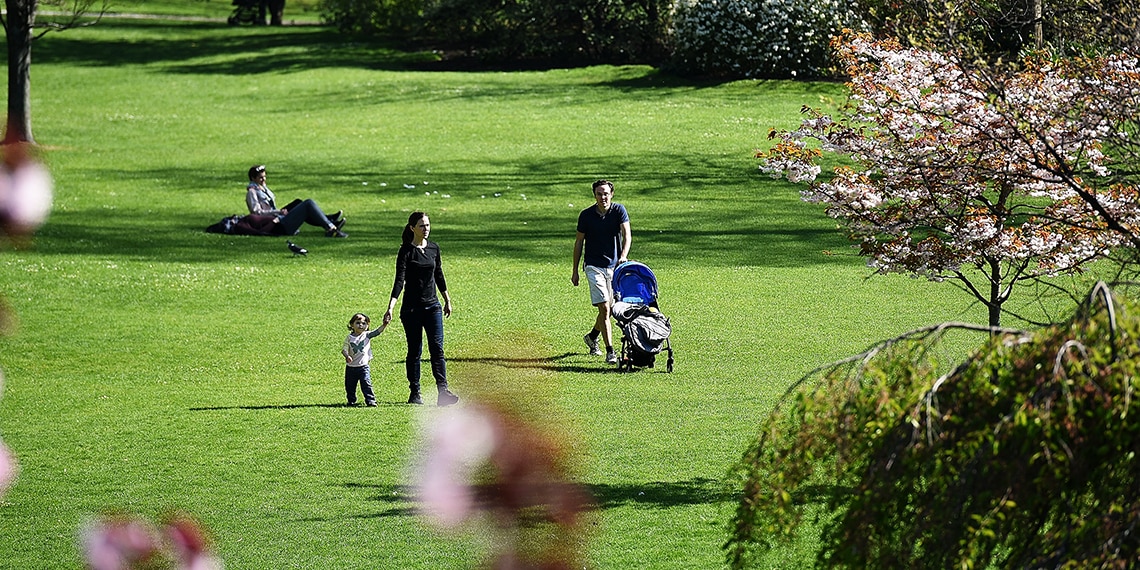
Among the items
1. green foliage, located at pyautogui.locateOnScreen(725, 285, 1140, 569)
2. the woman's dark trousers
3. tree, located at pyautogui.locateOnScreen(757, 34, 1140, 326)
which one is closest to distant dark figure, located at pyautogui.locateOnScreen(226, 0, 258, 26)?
the woman's dark trousers

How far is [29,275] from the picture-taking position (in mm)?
17875

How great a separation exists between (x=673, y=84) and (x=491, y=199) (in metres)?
14.4

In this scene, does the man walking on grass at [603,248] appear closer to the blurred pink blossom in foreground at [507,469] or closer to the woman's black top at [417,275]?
the woman's black top at [417,275]

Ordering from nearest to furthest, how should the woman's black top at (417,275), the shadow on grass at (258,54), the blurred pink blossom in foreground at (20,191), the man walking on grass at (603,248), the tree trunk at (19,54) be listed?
the blurred pink blossom in foreground at (20,191), the woman's black top at (417,275), the man walking on grass at (603,248), the tree trunk at (19,54), the shadow on grass at (258,54)

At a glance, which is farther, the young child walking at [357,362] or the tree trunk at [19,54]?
the tree trunk at [19,54]

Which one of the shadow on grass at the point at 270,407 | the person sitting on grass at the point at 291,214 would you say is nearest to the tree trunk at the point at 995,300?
the shadow on grass at the point at 270,407

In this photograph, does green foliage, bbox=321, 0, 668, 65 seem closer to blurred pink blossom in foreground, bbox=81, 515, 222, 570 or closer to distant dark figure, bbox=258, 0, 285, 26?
distant dark figure, bbox=258, 0, 285, 26

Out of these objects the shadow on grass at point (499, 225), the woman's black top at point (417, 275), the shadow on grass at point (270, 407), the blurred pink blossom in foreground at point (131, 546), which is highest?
the blurred pink blossom in foreground at point (131, 546)

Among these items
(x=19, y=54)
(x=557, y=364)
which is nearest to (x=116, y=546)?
(x=557, y=364)

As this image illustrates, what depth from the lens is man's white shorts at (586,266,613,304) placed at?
14.0 m

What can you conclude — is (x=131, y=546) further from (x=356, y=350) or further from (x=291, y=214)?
(x=291, y=214)

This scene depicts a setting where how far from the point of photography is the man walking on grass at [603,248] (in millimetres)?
13883

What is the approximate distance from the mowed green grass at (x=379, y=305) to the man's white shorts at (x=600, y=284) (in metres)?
0.68

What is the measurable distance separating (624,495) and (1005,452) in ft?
18.3
